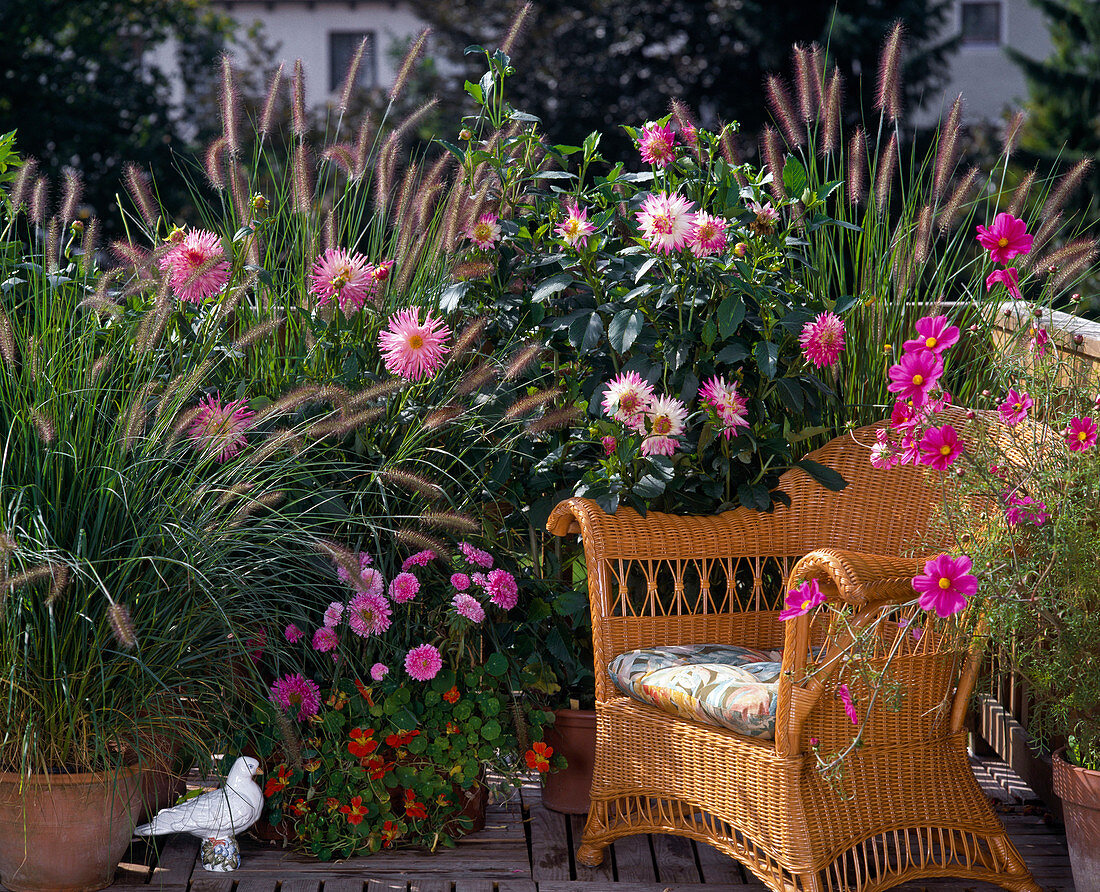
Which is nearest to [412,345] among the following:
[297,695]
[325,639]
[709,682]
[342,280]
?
[342,280]

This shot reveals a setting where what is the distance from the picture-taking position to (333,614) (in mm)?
2092

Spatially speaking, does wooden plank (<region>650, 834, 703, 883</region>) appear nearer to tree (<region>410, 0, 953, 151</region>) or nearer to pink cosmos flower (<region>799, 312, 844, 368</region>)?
pink cosmos flower (<region>799, 312, 844, 368</region>)

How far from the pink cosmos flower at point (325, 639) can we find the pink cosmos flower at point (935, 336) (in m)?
1.10

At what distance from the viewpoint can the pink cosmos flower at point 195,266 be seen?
7.18 feet

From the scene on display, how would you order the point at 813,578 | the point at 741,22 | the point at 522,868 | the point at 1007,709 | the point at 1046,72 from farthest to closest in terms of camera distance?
the point at 1046,72 → the point at 741,22 → the point at 1007,709 → the point at 522,868 → the point at 813,578

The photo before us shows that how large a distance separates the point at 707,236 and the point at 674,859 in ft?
3.89

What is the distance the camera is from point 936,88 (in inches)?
661

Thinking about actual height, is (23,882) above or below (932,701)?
below

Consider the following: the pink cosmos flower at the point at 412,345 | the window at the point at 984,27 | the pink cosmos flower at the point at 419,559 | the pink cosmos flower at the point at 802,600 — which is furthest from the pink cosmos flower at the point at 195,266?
the window at the point at 984,27

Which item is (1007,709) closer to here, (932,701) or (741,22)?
(932,701)

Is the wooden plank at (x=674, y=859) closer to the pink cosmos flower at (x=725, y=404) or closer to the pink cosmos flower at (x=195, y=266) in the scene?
the pink cosmos flower at (x=725, y=404)

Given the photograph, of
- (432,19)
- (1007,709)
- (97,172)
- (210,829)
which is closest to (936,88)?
(432,19)

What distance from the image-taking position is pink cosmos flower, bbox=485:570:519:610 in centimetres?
220

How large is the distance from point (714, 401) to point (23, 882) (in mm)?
1489
